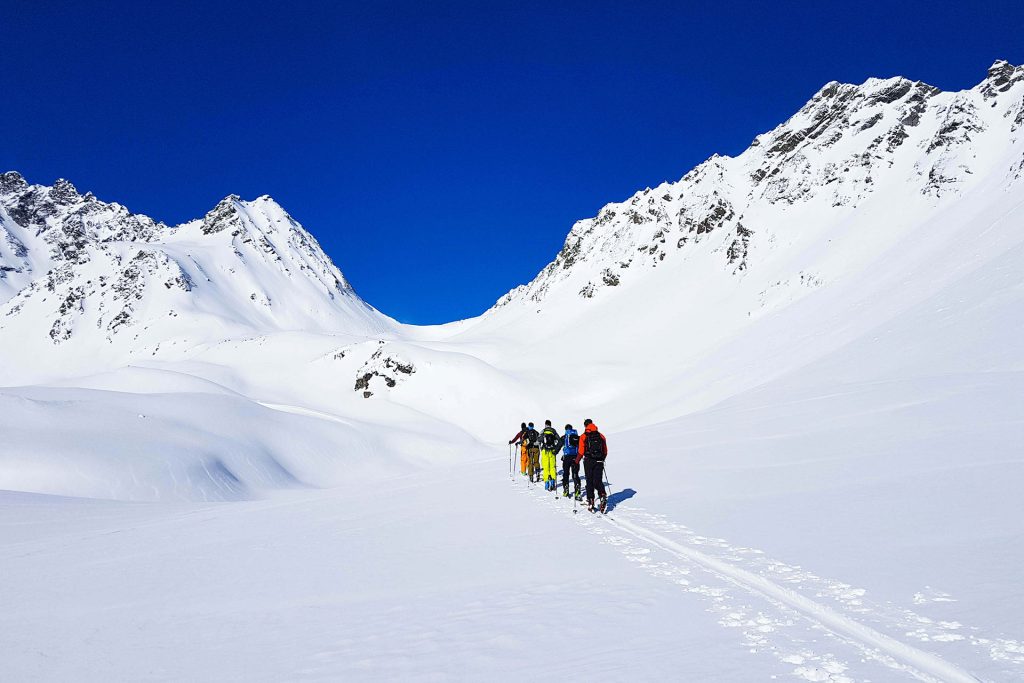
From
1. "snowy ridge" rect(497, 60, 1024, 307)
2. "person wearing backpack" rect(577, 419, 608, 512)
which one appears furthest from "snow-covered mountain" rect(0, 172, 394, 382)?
"person wearing backpack" rect(577, 419, 608, 512)

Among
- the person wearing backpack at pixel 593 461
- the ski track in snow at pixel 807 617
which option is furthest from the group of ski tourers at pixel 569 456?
the ski track in snow at pixel 807 617

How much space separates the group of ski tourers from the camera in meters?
12.4

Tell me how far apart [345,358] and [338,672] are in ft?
220

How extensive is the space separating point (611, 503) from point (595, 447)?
→ 1351mm

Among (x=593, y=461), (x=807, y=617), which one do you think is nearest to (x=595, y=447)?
(x=593, y=461)

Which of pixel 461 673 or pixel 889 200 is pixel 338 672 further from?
pixel 889 200

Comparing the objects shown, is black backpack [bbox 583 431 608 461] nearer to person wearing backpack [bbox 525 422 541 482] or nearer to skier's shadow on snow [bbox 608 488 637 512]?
skier's shadow on snow [bbox 608 488 637 512]

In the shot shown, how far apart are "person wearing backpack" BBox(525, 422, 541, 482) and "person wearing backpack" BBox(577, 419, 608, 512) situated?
466cm

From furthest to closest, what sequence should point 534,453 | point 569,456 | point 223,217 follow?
point 223,217
point 534,453
point 569,456

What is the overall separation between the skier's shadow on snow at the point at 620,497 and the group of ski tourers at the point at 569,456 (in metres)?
0.25

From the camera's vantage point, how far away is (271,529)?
1238 centimetres

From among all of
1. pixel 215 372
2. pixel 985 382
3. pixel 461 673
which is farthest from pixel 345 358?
pixel 461 673

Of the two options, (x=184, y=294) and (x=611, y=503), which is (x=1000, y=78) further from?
(x=184, y=294)

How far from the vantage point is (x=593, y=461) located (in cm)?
1263
